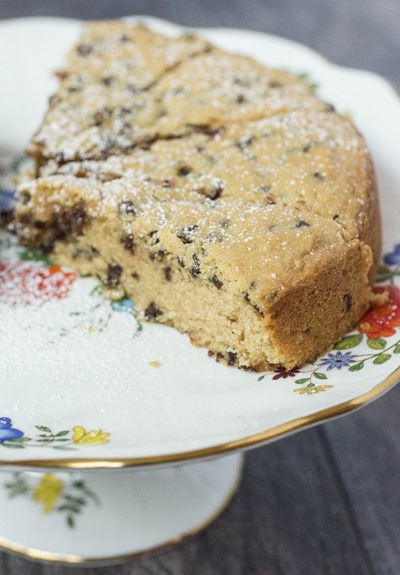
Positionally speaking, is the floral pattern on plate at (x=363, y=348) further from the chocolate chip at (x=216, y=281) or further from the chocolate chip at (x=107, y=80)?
the chocolate chip at (x=107, y=80)

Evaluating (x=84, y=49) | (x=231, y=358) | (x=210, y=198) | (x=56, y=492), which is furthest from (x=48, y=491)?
(x=84, y=49)

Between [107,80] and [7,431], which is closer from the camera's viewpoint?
[7,431]

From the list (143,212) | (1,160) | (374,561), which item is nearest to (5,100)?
(1,160)

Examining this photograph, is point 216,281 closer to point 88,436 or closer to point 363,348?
point 363,348

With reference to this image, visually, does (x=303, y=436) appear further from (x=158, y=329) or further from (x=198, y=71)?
(x=198, y=71)

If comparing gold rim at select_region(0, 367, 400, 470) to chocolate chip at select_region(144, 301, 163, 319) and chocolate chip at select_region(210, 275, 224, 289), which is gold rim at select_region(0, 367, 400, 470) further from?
chocolate chip at select_region(144, 301, 163, 319)

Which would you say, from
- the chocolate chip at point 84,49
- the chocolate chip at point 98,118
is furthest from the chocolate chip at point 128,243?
the chocolate chip at point 84,49
